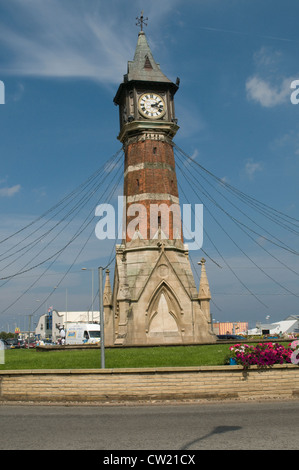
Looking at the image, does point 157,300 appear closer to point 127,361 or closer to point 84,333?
point 127,361

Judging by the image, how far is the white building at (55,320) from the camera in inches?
5172

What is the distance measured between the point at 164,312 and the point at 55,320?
110804 mm

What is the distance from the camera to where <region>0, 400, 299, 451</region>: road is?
10555 mm

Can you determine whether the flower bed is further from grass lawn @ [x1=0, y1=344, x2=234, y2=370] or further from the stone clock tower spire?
the stone clock tower spire

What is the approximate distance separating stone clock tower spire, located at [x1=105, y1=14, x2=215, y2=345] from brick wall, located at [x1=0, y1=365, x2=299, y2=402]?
16906 millimetres

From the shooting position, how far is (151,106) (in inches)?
1615

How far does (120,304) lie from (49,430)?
24215mm

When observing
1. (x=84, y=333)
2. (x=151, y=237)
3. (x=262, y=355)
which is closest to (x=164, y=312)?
(x=151, y=237)

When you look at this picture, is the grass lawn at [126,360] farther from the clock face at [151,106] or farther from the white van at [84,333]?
the white van at [84,333]

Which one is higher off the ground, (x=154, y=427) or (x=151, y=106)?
(x=151, y=106)

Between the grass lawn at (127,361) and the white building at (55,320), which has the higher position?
the grass lawn at (127,361)

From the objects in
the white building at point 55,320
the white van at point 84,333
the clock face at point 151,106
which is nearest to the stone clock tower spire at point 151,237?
the clock face at point 151,106

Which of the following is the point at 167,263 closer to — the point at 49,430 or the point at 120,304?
the point at 120,304
